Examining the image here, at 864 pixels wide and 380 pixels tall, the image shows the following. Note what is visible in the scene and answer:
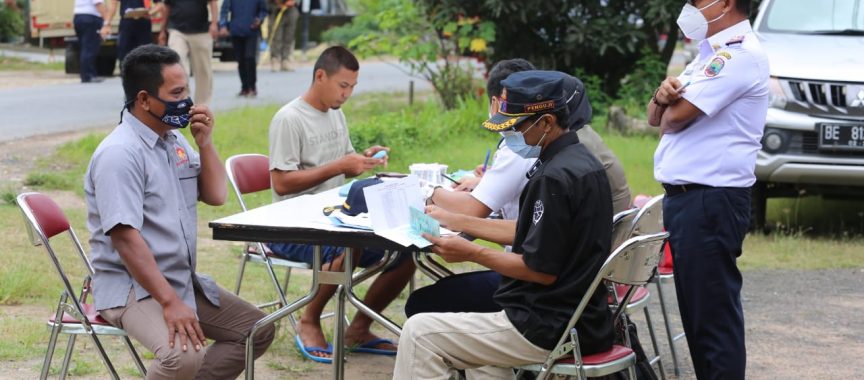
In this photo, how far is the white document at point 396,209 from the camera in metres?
4.42

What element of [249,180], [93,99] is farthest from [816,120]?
[93,99]

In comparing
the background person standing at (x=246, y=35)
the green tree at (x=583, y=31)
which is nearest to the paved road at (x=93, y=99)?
the background person standing at (x=246, y=35)

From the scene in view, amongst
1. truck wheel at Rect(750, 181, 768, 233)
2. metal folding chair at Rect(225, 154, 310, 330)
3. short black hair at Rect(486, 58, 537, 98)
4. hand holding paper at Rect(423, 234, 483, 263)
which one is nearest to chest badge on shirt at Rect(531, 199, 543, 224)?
hand holding paper at Rect(423, 234, 483, 263)

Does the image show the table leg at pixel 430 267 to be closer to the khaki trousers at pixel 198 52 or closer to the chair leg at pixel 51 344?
the chair leg at pixel 51 344

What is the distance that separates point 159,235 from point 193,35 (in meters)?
8.09

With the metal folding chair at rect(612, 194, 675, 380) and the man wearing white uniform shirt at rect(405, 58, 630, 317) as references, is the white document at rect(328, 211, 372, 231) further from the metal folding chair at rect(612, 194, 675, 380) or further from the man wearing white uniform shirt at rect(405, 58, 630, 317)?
the metal folding chair at rect(612, 194, 675, 380)

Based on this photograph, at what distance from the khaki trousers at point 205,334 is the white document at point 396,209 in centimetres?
66

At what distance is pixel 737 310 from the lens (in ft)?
15.5

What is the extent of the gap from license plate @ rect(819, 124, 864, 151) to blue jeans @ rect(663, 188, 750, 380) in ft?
11.0

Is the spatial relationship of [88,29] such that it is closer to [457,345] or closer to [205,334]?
[205,334]

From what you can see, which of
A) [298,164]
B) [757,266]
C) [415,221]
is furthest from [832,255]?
[415,221]

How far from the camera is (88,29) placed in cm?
1672

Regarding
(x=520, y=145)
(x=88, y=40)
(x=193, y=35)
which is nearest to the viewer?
(x=520, y=145)

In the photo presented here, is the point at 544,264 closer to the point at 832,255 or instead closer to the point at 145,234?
the point at 145,234
